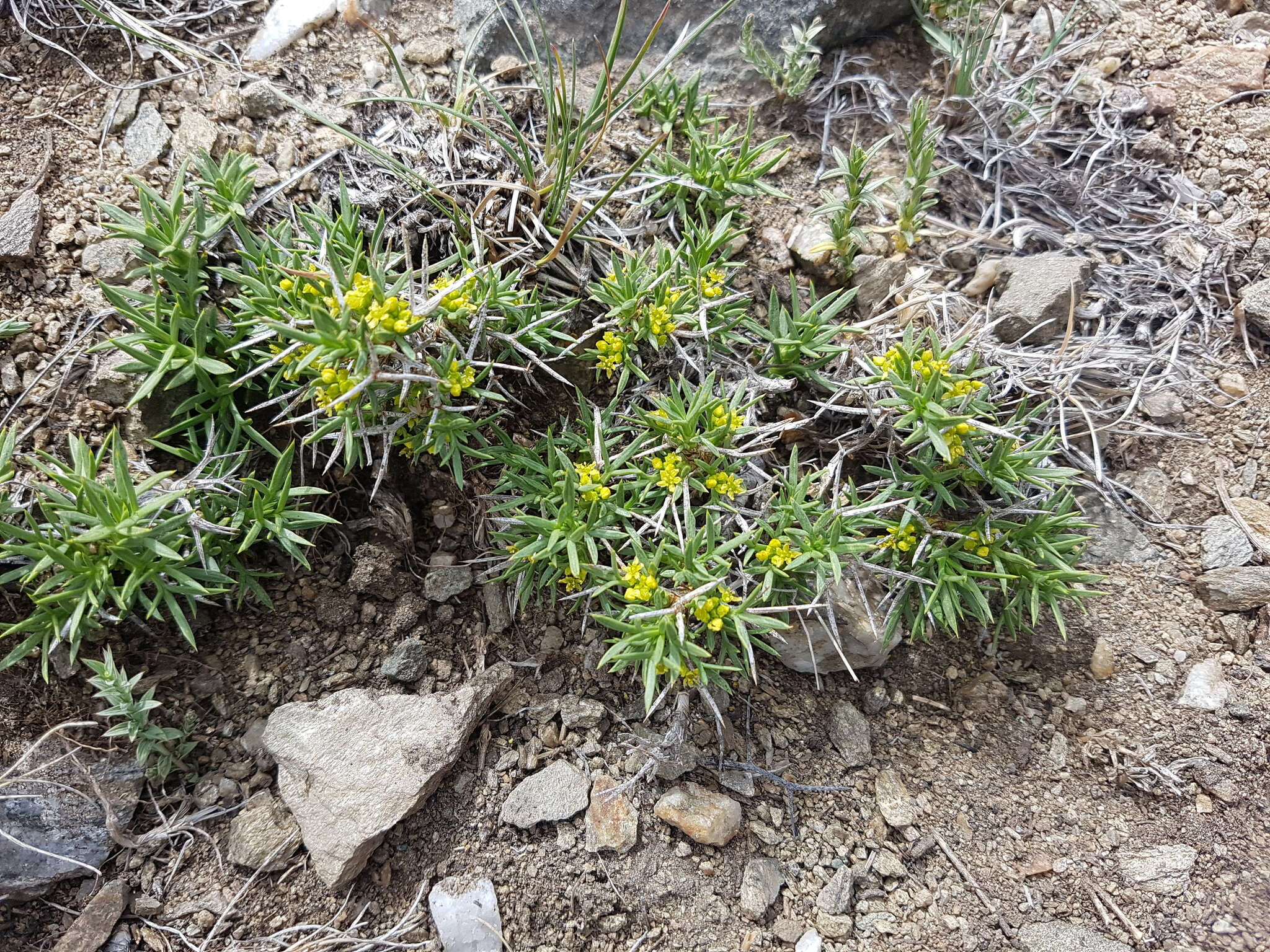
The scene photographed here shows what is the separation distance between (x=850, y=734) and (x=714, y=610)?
0.76m

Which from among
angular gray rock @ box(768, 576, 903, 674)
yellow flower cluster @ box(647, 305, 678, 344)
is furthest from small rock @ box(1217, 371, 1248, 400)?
yellow flower cluster @ box(647, 305, 678, 344)

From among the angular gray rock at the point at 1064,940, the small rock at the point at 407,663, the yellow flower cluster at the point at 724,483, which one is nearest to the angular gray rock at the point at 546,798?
the small rock at the point at 407,663

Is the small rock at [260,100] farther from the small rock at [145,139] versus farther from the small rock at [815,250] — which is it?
the small rock at [815,250]

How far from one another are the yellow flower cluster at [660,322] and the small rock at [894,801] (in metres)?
1.59

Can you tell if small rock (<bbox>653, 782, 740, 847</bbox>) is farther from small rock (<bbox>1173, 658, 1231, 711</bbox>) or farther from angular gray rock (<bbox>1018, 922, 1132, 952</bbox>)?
small rock (<bbox>1173, 658, 1231, 711</bbox>)

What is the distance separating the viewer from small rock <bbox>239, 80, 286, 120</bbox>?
108 inches

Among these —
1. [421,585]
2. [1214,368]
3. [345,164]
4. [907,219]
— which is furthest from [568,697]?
[1214,368]

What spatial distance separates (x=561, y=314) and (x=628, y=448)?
1.71ft

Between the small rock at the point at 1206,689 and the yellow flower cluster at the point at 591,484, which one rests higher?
the yellow flower cluster at the point at 591,484

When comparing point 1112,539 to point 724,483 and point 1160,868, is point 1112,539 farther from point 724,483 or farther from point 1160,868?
point 724,483

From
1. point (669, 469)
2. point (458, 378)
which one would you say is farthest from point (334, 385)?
point (669, 469)

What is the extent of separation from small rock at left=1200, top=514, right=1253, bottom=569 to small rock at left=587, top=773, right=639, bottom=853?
2.19 meters

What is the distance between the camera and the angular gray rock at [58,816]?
6.97 ft

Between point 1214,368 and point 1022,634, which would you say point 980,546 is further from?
point 1214,368
